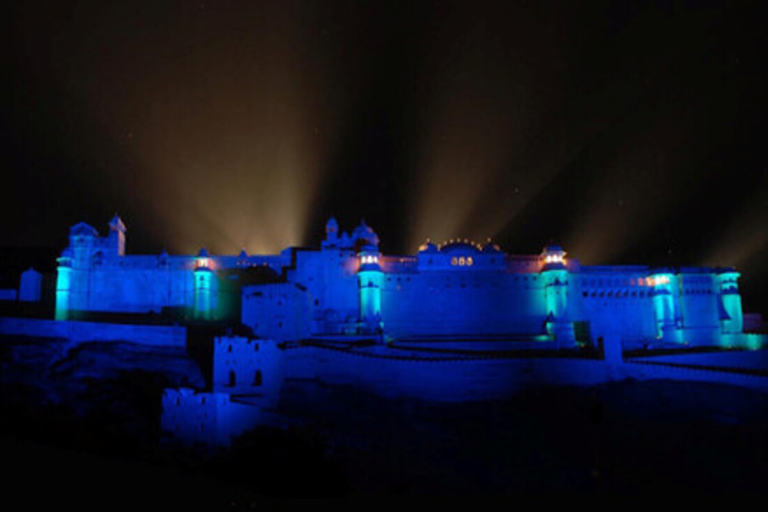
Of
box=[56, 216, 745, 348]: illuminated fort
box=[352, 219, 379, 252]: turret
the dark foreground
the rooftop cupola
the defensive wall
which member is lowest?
the dark foreground

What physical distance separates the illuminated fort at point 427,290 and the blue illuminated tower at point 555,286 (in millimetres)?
94

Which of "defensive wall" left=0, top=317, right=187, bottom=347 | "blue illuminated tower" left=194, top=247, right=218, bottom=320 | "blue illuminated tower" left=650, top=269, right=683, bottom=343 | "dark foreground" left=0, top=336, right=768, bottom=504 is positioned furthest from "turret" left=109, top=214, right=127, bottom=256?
"blue illuminated tower" left=650, top=269, right=683, bottom=343

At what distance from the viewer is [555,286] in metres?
50.7

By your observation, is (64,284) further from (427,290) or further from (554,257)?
(554,257)

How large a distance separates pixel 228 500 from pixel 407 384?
78.0ft

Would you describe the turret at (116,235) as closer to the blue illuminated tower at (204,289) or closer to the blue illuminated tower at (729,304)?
the blue illuminated tower at (204,289)

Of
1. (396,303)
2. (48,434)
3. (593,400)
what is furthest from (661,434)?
(48,434)

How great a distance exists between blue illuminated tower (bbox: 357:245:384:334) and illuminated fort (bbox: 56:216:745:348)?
0.11m

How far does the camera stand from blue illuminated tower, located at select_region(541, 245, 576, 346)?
49281 millimetres

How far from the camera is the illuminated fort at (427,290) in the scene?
4809 cm

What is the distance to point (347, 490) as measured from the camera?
27625 mm

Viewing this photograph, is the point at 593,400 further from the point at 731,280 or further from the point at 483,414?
the point at 731,280

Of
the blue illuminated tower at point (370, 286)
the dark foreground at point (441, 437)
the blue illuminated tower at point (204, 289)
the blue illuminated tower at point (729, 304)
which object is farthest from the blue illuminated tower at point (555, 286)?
the blue illuminated tower at point (204, 289)

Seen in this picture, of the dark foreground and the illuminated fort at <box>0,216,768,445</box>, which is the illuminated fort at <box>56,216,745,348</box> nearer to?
the illuminated fort at <box>0,216,768,445</box>
